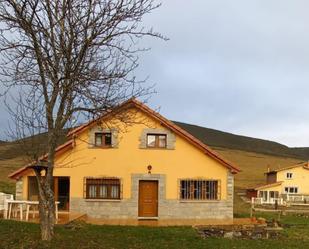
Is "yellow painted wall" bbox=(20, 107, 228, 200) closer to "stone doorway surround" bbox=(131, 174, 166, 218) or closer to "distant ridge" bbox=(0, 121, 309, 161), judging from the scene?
"stone doorway surround" bbox=(131, 174, 166, 218)

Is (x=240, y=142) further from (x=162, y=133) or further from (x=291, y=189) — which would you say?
(x=162, y=133)

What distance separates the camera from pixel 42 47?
45.9ft

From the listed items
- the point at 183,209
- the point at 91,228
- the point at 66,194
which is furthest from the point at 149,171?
the point at 91,228

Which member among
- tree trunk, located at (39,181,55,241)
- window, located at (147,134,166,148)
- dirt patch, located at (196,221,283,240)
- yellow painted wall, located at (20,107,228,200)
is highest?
window, located at (147,134,166,148)

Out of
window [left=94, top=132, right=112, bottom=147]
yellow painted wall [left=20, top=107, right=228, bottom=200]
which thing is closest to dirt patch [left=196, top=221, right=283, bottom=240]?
yellow painted wall [left=20, top=107, right=228, bottom=200]

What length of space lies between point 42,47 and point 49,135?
2.20 m

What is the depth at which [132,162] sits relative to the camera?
28.6 metres

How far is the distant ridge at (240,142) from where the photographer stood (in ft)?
503

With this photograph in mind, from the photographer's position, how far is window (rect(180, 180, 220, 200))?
1129 inches

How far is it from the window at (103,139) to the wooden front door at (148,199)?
260 centimetres

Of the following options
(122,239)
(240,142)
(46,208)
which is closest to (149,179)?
(122,239)

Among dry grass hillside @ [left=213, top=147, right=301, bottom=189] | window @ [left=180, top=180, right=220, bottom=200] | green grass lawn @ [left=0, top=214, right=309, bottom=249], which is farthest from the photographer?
dry grass hillside @ [left=213, top=147, right=301, bottom=189]

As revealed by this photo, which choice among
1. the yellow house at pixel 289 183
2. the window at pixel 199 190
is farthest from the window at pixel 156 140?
the yellow house at pixel 289 183

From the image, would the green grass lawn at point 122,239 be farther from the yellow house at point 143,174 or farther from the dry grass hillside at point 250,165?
the dry grass hillside at point 250,165
